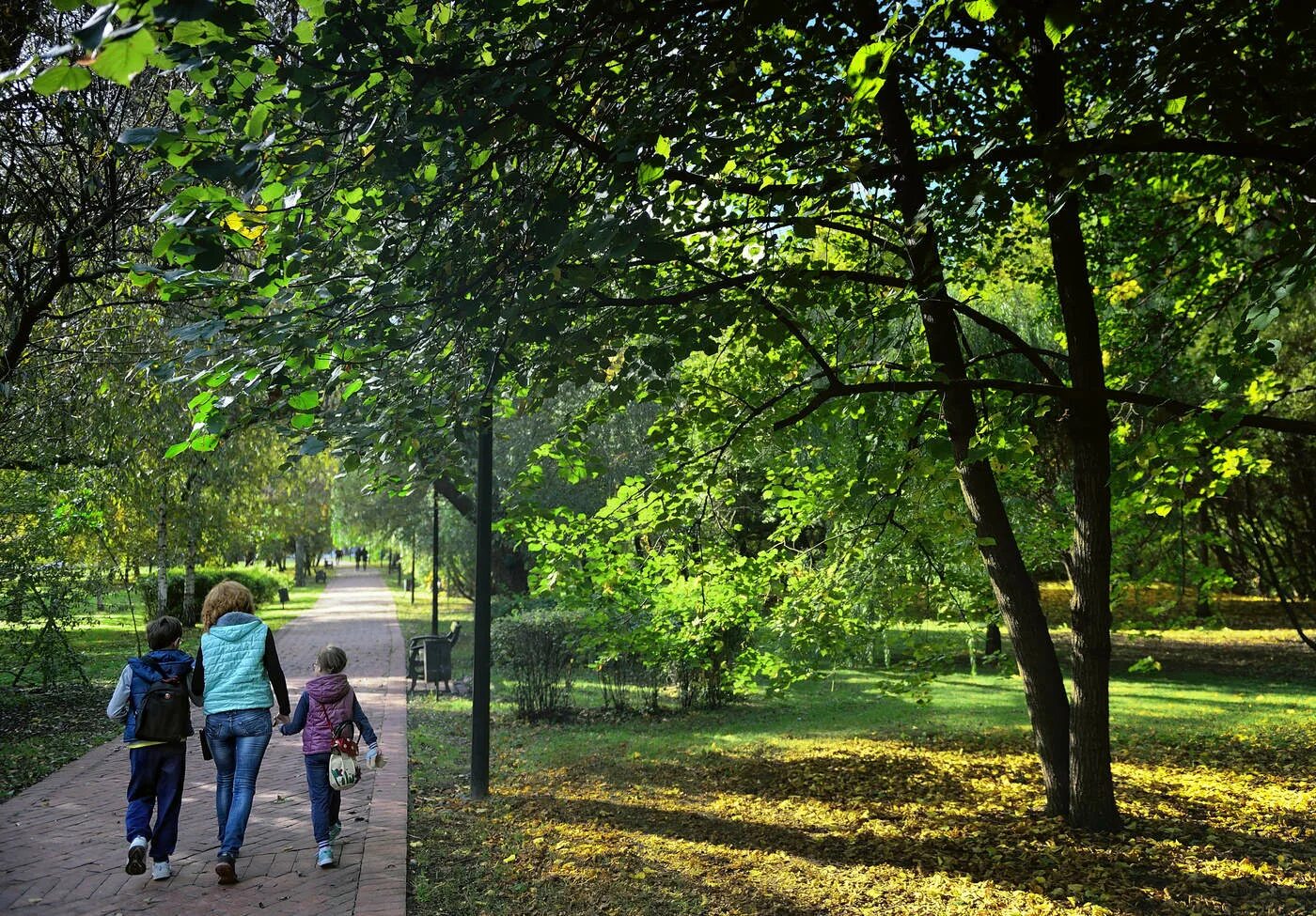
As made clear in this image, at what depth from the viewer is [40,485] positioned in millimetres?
11414

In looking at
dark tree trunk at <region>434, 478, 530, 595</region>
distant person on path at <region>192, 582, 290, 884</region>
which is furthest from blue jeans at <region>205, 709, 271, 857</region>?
dark tree trunk at <region>434, 478, 530, 595</region>

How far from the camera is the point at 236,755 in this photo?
5.80 meters

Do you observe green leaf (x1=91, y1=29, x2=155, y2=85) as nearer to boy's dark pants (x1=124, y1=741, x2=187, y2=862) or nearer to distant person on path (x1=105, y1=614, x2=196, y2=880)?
distant person on path (x1=105, y1=614, x2=196, y2=880)

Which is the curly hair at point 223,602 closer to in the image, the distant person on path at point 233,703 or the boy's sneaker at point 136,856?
the distant person on path at point 233,703

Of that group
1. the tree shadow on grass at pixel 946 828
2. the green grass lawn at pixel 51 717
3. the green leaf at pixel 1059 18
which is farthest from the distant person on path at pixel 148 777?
the green leaf at pixel 1059 18

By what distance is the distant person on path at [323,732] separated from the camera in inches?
233

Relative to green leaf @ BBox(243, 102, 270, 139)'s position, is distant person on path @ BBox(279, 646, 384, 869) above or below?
below

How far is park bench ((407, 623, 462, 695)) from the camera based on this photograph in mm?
13416

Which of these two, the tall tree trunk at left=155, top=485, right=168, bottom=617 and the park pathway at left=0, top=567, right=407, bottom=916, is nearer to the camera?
the park pathway at left=0, top=567, right=407, bottom=916

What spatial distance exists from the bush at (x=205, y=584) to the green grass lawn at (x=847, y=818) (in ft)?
47.9

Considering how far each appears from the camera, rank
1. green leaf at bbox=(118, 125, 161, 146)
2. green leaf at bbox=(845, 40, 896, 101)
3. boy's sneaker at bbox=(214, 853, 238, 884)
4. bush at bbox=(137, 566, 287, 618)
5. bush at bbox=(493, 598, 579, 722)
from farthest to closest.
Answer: bush at bbox=(137, 566, 287, 618) → bush at bbox=(493, 598, 579, 722) → boy's sneaker at bbox=(214, 853, 238, 884) → green leaf at bbox=(845, 40, 896, 101) → green leaf at bbox=(118, 125, 161, 146)

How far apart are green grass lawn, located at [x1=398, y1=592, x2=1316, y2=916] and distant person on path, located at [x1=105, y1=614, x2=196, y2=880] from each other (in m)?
1.55

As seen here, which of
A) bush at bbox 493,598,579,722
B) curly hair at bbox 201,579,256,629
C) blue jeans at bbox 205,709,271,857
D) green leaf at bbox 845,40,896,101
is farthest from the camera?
bush at bbox 493,598,579,722

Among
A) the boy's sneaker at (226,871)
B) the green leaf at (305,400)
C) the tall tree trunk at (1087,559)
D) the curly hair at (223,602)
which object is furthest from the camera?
the tall tree trunk at (1087,559)
